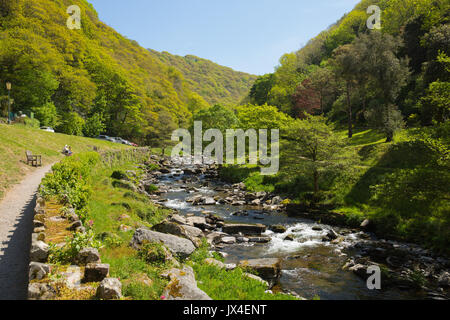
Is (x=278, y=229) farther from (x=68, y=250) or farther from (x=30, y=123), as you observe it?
(x=30, y=123)

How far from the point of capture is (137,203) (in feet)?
62.1

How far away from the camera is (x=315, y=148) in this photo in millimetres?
25891

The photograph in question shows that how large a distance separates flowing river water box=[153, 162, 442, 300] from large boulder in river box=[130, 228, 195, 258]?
11.2ft

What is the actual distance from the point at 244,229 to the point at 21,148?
897 inches

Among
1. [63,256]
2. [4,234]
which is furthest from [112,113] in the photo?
[63,256]

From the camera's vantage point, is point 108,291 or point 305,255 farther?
point 305,255

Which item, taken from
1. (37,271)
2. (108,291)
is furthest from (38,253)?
(108,291)

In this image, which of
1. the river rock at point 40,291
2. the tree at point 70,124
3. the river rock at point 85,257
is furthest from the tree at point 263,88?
the river rock at point 40,291

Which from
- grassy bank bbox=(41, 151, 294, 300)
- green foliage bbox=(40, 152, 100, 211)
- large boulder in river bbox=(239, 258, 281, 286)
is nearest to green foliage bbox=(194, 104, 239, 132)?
grassy bank bbox=(41, 151, 294, 300)

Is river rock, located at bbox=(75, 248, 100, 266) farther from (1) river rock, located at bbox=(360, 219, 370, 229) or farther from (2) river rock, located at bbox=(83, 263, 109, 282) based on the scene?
(1) river rock, located at bbox=(360, 219, 370, 229)
